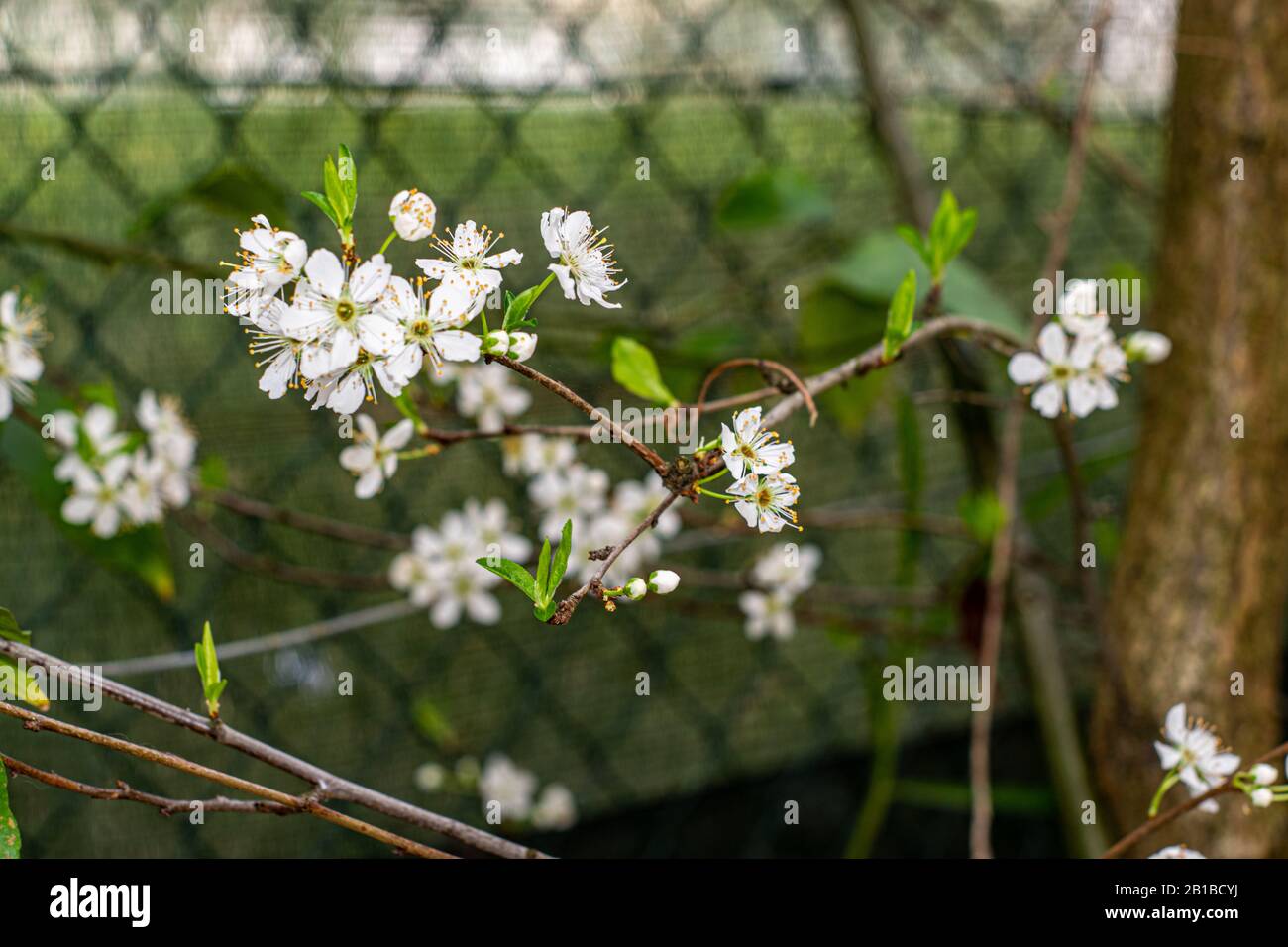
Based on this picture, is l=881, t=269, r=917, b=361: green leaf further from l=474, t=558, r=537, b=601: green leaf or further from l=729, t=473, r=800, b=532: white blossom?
l=474, t=558, r=537, b=601: green leaf

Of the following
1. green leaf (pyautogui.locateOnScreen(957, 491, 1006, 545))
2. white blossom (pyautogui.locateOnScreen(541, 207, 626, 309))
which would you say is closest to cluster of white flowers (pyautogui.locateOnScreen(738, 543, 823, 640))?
green leaf (pyautogui.locateOnScreen(957, 491, 1006, 545))

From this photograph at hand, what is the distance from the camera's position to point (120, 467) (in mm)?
583

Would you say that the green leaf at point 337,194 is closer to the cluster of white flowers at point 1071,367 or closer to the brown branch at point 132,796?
the brown branch at point 132,796

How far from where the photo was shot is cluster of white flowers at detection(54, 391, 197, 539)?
583 millimetres

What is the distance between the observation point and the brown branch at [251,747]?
1.06 feet

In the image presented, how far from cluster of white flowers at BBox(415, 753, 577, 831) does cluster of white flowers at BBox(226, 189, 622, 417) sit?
641 mm

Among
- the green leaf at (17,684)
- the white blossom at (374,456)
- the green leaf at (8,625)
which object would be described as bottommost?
the green leaf at (17,684)

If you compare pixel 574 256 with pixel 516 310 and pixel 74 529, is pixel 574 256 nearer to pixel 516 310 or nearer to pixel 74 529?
pixel 516 310

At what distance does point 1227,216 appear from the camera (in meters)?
0.67

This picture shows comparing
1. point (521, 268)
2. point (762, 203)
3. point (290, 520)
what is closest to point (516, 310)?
point (290, 520)

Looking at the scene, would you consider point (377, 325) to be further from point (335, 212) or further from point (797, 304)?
point (797, 304)

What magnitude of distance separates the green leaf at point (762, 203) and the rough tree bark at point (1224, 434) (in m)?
0.26

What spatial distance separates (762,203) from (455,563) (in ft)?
1.13

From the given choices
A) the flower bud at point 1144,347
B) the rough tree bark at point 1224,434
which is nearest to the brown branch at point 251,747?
the flower bud at point 1144,347
